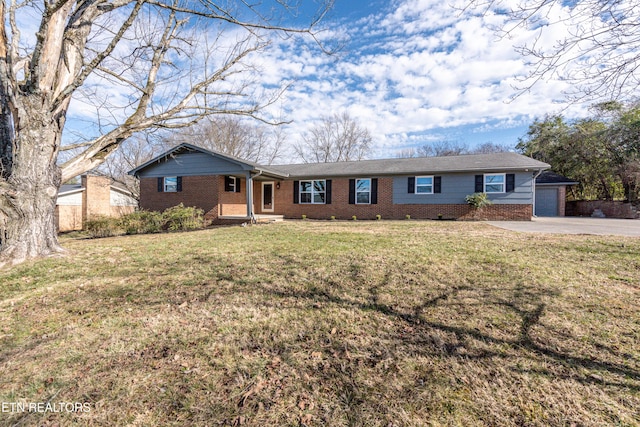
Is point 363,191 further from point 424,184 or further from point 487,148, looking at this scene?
point 487,148

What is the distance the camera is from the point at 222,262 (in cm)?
557

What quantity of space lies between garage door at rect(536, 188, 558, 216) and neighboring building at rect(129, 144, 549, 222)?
562 cm

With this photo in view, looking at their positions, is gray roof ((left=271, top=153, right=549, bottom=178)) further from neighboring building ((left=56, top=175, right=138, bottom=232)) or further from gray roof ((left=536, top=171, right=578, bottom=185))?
neighboring building ((left=56, top=175, right=138, bottom=232))

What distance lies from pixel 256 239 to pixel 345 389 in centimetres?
655

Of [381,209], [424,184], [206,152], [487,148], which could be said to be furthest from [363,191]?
[487,148]

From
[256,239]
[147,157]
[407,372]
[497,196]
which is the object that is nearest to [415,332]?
[407,372]

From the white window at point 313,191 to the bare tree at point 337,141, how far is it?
55.5ft

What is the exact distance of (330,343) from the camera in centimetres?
270

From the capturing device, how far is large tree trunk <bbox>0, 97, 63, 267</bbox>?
5.51 m

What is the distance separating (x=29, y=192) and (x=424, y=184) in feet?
46.8

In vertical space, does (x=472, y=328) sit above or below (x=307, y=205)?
below

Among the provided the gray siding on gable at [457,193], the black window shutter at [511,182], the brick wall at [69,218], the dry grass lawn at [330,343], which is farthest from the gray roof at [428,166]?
the brick wall at [69,218]

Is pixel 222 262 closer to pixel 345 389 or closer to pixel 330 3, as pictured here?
pixel 345 389

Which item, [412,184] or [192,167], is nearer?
[192,167]
